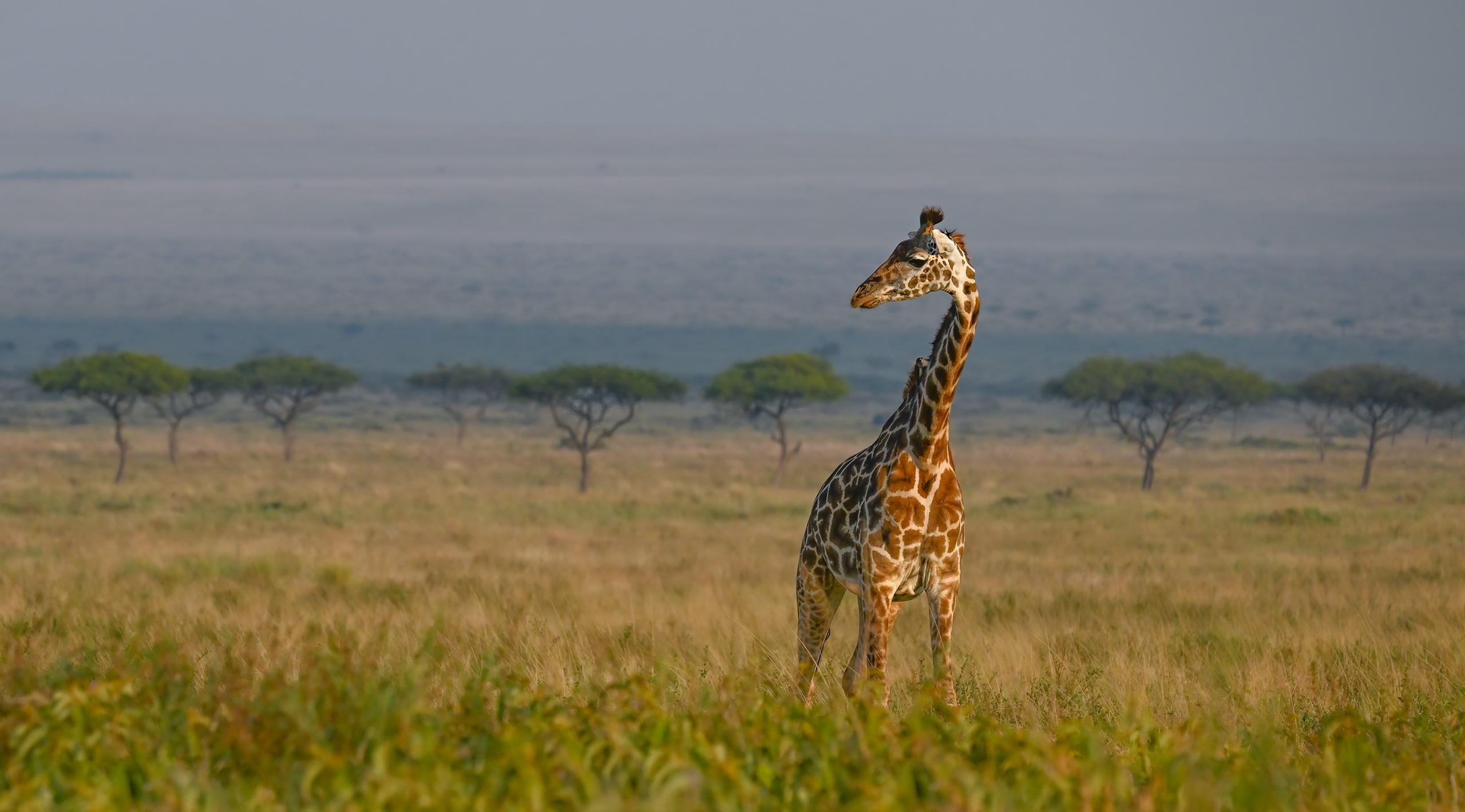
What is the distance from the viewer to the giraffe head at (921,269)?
25.9ft

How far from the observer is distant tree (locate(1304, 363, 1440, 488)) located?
197ft

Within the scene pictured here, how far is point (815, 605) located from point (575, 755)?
455 cm

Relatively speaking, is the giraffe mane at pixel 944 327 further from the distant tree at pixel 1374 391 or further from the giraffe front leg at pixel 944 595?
the distant tree at pixel 1374 391

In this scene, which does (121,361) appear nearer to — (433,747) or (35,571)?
(35,571)

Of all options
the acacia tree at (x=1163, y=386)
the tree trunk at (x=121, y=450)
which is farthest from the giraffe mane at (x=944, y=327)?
the acacia tree at (x=1163, y=386)

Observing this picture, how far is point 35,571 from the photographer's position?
20.6 m

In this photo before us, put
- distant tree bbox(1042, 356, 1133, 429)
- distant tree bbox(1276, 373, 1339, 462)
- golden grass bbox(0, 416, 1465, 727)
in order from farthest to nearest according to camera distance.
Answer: distant tree bbox(1276, 373, 1339, 462) < distant tree bbox(1042, 356, 1133, 429) < golden grass bbox(0, 416, 1465, 727)

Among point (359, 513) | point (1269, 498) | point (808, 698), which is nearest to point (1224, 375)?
point (1269, 498)

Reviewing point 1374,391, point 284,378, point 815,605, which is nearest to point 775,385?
point 284,378

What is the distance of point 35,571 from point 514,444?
58.0 meters

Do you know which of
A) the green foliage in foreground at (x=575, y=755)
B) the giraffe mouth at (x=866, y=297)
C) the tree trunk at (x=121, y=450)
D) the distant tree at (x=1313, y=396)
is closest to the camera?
the green foliage in foreground at (x=575, y=755)

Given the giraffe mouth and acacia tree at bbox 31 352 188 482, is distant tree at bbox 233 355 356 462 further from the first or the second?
the giraffe mouth

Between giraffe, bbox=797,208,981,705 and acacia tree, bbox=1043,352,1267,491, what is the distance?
1996 inches

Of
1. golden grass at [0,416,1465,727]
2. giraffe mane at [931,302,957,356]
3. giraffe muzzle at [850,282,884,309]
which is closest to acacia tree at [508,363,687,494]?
golden grass at [0,416,1465,727]
